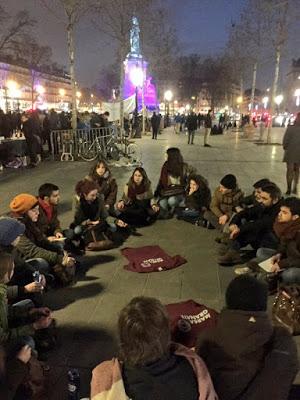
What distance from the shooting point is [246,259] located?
18.6 ft

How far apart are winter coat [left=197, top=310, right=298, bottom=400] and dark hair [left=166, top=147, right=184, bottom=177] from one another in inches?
220

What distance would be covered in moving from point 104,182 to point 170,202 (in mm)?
1281

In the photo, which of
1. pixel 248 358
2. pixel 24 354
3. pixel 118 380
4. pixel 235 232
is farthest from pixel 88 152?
pixel 118 380

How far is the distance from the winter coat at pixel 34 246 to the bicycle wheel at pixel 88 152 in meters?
10.7

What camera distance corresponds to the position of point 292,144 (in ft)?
31.4

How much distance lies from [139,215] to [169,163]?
117cm

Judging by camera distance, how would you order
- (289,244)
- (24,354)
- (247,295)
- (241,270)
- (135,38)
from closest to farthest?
(247,295)
(24,354)
(289,244)
(241,270)
(135,38)

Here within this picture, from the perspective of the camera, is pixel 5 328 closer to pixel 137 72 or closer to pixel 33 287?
pixel 33 287

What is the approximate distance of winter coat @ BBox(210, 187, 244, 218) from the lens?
6.75 m

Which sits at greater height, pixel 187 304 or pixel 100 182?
pixel 100 182

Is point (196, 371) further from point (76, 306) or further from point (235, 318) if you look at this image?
point (76, 306)

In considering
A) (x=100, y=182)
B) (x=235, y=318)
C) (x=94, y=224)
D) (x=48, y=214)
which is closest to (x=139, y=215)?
(x=100, y=182)

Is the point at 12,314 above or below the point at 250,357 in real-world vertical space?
below

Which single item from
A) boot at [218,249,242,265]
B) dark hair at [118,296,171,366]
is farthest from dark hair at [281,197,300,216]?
dark hair at [118,296,171,366]
